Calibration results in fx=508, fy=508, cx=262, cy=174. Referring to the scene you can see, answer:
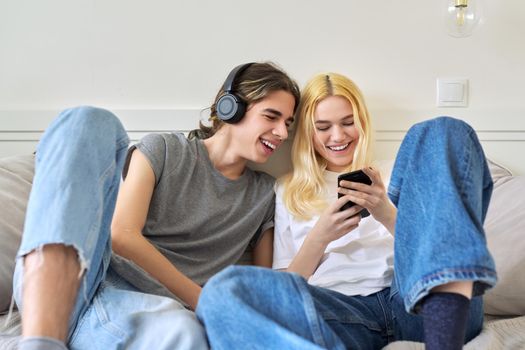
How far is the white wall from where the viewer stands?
4.75 ft

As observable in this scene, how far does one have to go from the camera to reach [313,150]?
4.45ft

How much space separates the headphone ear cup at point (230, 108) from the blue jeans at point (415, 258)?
0.56 m

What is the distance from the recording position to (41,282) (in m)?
0.68

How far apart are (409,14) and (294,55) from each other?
1.14ft

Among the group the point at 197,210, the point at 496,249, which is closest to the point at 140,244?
the point at 197,210

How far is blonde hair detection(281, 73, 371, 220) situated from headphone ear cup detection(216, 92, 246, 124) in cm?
19

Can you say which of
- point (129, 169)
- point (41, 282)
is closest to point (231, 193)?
point (129, 169)

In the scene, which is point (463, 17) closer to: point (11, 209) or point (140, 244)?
point (140, 244)

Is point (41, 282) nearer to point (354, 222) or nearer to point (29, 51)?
point (354, 222)

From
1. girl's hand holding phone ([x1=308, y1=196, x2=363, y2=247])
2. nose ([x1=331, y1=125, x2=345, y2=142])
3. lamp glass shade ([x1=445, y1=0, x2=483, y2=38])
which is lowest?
girl's hand holding phone ([x1=308, y1=196, x2=363, y2=247])

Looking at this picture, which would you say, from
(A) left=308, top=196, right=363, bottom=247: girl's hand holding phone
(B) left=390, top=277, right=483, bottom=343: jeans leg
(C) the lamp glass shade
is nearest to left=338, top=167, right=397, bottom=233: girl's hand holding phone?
(A) left=308, top=196, right=363, bottom=247: girl's hand holding phone

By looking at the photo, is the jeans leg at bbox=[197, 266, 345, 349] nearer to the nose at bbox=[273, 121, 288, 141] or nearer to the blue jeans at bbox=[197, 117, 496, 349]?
the blue jeans at bbox=[197, 117, 496, 349]

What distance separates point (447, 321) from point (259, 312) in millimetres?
247

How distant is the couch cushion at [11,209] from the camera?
1.03m
